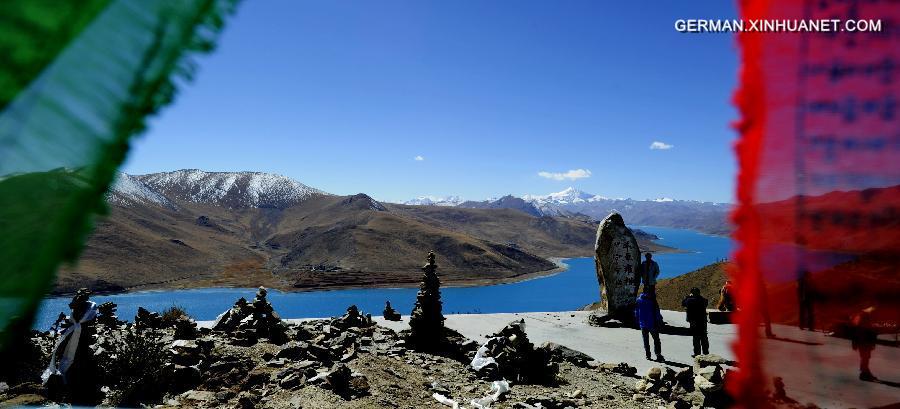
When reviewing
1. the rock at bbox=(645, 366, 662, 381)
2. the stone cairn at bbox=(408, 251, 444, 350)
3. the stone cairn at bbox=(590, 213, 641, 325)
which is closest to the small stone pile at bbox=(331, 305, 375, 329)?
the stone cairn at bbox=(408, 251, 444, 350)

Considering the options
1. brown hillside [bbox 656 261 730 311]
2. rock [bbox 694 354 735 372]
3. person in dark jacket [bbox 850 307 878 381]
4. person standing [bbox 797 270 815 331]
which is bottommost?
brown hillside [bbox 656 261 730 311]

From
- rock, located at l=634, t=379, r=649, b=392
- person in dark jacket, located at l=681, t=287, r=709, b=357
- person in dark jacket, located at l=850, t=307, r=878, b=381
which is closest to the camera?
person in dark jacket, located at l=850, t=307, r=878, b=381

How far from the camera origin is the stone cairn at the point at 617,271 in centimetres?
1380

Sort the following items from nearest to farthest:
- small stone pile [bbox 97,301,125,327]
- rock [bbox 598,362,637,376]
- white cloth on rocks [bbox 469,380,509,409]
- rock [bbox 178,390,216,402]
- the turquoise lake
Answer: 1. white cloth on rocks [bbox 469,380,509,409]
2. rock [bbox 178,390,216,402]
3. rock [bbox 598,362,637,376]
4. small stone pile [bbox 97,301,125,327]
5. the turquoise lake

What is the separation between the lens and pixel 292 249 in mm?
122188

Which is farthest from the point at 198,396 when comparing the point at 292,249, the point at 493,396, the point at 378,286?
the point at 292,249

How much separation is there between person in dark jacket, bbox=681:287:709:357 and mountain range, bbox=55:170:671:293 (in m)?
61.1

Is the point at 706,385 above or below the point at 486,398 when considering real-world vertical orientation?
above

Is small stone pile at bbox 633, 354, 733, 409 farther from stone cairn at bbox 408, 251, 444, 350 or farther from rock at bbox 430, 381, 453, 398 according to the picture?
stone cairn at bbox 408, 251, 444, 350

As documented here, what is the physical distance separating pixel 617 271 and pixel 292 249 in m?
117

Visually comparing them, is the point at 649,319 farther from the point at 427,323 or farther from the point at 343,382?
the point at 343,382

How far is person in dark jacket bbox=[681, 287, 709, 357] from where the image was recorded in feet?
29.8

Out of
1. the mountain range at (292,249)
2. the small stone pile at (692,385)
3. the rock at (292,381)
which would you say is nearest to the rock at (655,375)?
the small stone pile at (692,385)

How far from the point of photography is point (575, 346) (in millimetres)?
11234
